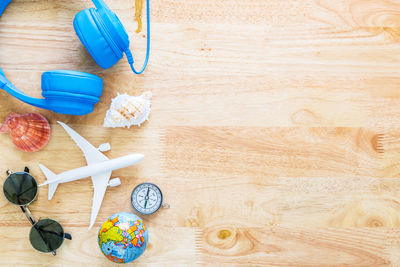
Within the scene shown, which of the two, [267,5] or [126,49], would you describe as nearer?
[126,49]

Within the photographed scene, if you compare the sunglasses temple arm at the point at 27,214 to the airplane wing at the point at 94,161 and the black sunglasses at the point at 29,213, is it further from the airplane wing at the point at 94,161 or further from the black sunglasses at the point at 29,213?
the airplane wing at the point at 94,161

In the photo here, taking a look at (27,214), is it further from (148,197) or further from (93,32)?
(93,32)

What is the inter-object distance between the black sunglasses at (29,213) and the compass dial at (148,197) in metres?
0.23

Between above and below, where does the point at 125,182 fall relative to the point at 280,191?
below

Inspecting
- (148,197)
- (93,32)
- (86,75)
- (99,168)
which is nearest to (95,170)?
(99,168)

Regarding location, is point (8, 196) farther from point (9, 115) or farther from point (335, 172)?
point (335, 172)

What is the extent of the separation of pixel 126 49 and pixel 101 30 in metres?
0.08

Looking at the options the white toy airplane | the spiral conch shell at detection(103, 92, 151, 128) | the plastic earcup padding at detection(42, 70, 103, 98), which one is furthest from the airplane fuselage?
the plastic earcup padding at detection(42, 70, 103, 98)

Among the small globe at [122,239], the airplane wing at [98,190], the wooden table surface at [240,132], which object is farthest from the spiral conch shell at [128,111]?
the small globe at [122,239]

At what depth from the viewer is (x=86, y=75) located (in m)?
0.96

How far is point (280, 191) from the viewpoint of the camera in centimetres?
113

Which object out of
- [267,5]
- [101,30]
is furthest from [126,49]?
[267,5]

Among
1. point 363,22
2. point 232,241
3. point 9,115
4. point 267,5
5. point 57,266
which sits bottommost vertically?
point 57,266

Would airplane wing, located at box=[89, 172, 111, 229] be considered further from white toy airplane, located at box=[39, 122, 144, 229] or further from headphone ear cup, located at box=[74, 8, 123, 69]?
headphone ear cup, located at box=[74, 8, 123, 69]
